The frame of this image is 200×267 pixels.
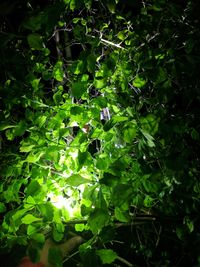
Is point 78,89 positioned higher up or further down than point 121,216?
higher up

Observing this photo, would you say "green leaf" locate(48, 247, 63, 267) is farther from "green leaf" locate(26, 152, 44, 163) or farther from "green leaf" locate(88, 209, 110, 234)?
"green leaf" locate(26, 152, 44, 163)

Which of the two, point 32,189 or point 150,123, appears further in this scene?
point 150,123

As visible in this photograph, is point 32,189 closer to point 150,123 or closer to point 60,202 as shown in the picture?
point 60,202

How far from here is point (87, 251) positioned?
151 centimetres

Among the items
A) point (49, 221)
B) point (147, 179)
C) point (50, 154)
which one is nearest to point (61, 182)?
point (50, 154)

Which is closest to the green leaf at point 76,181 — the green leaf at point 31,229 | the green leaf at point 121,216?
the green leaf at point 121,216

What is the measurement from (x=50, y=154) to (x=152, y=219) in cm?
112

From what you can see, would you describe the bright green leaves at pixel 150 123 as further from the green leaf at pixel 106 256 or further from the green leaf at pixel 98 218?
the green leaf at pixel 106 256

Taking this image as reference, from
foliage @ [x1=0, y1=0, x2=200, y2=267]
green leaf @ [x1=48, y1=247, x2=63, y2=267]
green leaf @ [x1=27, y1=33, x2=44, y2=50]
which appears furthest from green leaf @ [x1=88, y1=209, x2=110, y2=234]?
green leaf @ [x1=27, y1=33, x2=44, y2=50]

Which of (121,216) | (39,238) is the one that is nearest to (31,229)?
(39,238)

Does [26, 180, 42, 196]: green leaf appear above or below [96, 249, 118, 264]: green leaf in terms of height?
above

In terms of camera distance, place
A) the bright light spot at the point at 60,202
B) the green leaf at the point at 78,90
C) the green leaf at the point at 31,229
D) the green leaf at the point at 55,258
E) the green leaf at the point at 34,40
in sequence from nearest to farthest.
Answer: the green leaf at the point at 34,40, the green leaf at the point at 55,258, the green leaf at the point at 31,229, the green leaf at the point at 78,90, the bright light spot at the point at 60,202

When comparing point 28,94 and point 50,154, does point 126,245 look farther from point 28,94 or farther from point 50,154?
point 28,94

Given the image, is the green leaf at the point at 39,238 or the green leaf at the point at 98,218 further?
the green leaf at the point at 39,238
